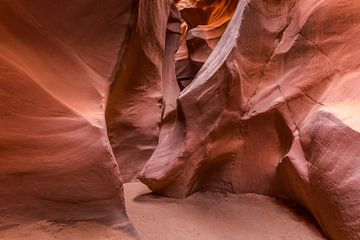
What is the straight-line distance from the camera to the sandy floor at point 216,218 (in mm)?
2893

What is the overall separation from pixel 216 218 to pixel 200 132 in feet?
2.86

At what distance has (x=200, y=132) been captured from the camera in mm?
3709

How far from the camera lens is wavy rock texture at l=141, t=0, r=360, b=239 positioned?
326 cm

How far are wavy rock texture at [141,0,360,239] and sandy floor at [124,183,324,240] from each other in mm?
140

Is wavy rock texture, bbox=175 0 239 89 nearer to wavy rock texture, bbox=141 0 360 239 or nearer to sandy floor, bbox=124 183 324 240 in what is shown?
wavy rock texture, bbox=141 0 360 239

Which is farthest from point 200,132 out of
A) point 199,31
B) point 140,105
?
point 199,31

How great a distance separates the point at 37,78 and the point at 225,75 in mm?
1822

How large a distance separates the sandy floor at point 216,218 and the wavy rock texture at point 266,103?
0.46ft

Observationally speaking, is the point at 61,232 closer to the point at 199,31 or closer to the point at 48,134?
A: the point at 48,134

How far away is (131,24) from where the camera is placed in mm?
3918

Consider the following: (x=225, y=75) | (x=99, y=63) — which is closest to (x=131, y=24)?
(x=99, y=63)

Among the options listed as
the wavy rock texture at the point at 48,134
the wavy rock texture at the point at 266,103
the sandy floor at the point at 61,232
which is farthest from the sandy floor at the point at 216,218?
the wavy rock texture at the point at 48,134

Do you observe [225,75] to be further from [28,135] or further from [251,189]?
[28,135]

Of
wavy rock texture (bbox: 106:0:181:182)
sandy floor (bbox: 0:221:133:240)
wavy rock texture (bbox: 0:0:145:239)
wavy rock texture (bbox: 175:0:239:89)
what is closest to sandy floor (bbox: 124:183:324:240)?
Answer: sandy floor (bbox: 0:221:133:240)
